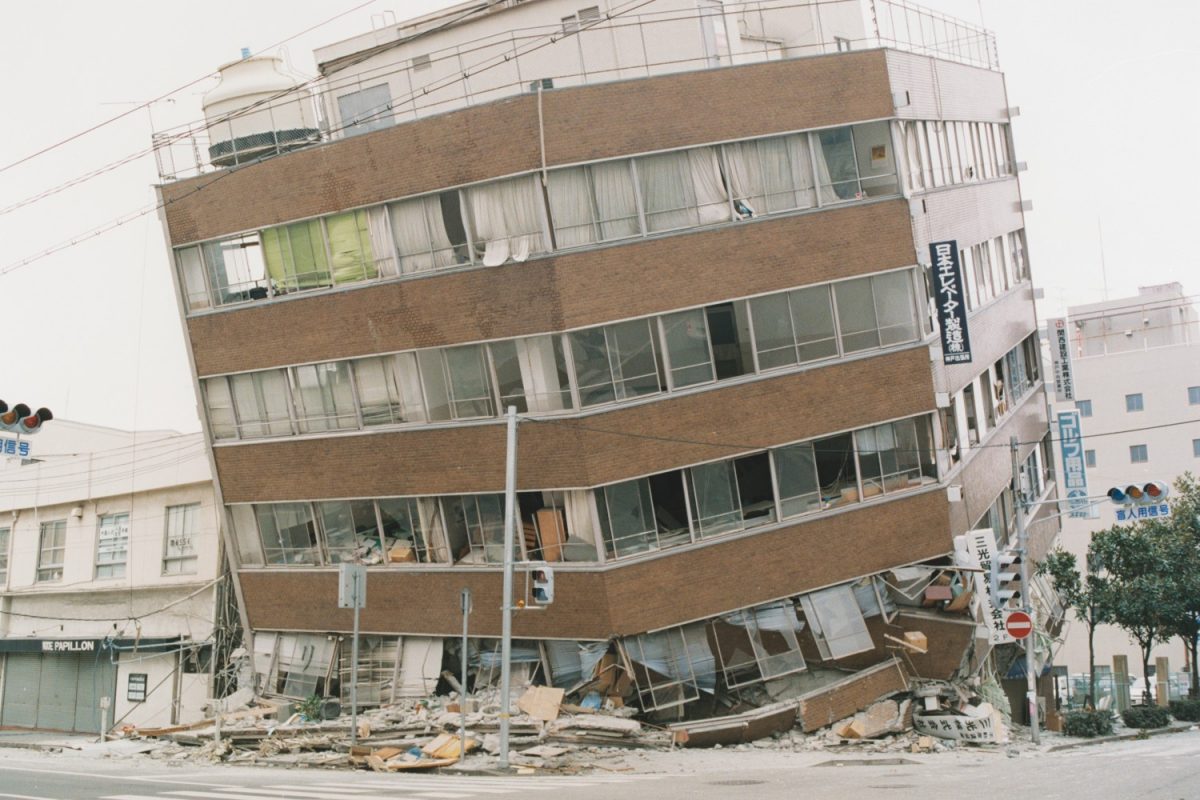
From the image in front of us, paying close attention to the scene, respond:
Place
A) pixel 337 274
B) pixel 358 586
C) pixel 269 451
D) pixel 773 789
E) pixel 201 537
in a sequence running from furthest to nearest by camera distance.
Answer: pixel 201 537
pixel 269 451
pixel 337 274
pixel 358 586
pixel 773 789

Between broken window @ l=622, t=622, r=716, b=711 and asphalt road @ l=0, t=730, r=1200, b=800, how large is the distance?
2.29 metres

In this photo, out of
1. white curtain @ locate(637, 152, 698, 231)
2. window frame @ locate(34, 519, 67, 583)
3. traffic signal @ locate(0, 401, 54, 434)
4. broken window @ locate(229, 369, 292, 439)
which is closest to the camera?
traffic signal @ locate(0, 401, 54, 434)

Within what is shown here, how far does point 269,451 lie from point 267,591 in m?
3.97

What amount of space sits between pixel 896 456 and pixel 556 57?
13.5m

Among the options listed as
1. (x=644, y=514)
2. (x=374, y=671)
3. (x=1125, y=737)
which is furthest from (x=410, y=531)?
(x=1125, y=737)

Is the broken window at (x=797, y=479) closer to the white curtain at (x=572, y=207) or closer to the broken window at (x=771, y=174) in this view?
the broken window at (x=771, y=174)

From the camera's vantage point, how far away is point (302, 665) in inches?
1382

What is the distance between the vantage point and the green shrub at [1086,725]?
1358 inches

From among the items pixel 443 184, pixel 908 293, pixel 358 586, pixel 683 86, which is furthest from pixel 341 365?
pixel 908 293

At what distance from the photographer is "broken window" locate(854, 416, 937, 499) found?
3045cm

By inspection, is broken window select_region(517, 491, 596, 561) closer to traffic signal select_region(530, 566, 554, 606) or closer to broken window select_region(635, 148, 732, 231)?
traffic signal select_region(530, 566, 554, 606)

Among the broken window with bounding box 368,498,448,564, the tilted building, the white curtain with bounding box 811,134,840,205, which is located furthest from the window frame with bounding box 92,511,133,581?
the white curtain with bounding box 811,134,840,205

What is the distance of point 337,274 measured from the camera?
31828mm

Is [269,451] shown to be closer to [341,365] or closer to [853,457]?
[341,365]
